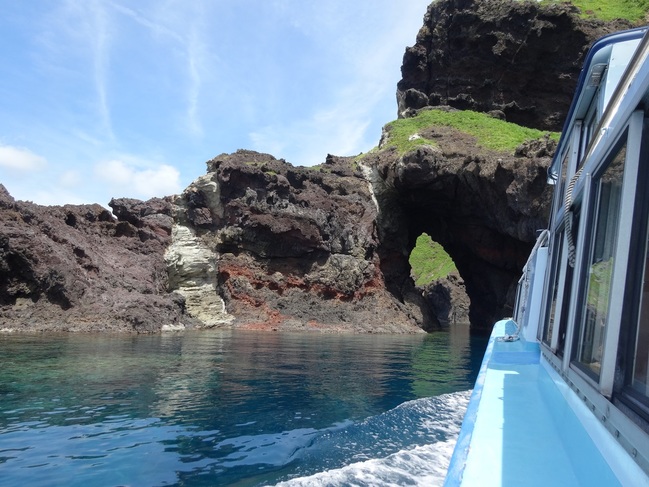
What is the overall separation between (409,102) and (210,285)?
83.3 ft

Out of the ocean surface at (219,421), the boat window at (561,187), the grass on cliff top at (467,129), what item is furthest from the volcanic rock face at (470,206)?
the boat window at (561,187)

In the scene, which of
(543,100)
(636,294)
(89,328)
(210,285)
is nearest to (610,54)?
(636,294)

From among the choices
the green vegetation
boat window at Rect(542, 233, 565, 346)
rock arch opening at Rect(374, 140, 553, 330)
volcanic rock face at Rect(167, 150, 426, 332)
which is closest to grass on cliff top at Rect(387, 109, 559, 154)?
rock arch opening at Rect(374, 140, 553, 330)

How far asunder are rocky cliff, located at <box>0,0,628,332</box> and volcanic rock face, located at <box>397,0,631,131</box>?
11 centimetres

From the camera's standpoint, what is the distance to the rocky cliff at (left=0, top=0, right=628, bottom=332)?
27.0m

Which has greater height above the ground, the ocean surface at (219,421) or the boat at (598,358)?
the boat at (598,358)

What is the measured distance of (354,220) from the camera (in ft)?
121

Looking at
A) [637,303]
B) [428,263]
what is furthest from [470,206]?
[428,263]

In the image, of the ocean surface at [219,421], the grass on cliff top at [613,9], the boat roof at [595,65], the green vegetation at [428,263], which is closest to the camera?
the boat roof at [595,65]

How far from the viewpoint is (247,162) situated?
1475 inches

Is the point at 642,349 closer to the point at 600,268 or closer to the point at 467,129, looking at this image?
the point at 600,268

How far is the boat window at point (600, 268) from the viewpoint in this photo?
8.40 ft

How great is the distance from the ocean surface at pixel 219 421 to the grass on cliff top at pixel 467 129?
22.7 metres

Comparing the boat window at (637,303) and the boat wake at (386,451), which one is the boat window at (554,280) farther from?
the boat window at (637,303)
